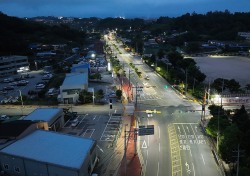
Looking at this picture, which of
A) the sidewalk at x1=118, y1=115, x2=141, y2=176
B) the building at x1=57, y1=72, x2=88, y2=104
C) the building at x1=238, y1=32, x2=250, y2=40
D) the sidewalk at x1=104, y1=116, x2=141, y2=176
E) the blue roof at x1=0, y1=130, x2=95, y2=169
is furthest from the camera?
the building at x1=238, y1=32, x2=250, y2=40

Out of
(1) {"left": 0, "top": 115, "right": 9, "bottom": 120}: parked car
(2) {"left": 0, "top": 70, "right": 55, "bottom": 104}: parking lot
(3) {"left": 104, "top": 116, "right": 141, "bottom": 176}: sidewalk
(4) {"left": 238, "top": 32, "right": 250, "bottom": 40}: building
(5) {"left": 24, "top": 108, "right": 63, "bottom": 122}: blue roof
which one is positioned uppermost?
→ (4) {"left": 238, "top": 32, "right": 250, "bottom": 40}: building

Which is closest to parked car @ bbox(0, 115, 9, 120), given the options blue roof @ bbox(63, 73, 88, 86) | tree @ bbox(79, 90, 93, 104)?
tree @ bbox(79, 90, 93, 104)

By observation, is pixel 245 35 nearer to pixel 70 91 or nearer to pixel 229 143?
pixel 70 91

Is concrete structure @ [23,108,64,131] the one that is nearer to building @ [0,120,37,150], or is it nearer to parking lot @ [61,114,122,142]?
Answer: parking lot @ [61,114,122,142]

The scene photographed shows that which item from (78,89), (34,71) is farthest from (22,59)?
(78,89)

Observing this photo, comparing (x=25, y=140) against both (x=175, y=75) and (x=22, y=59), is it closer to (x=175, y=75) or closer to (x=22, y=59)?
(x=175, y=75)

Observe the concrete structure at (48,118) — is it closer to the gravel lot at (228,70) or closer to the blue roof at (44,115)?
the blue roof at (44,115)

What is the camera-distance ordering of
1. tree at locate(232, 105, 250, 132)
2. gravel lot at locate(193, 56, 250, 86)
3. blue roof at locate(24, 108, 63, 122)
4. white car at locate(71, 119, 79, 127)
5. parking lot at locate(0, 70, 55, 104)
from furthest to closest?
gravel lot at locate(193, 56, 250, 86)
parking lot at locate(0, 70, 55, 104)
white car at locate(71, 119, 79, 127)
blue roof at locate(24, 108, 63, 122)
tree at locate(232, 105, 250, 132)
